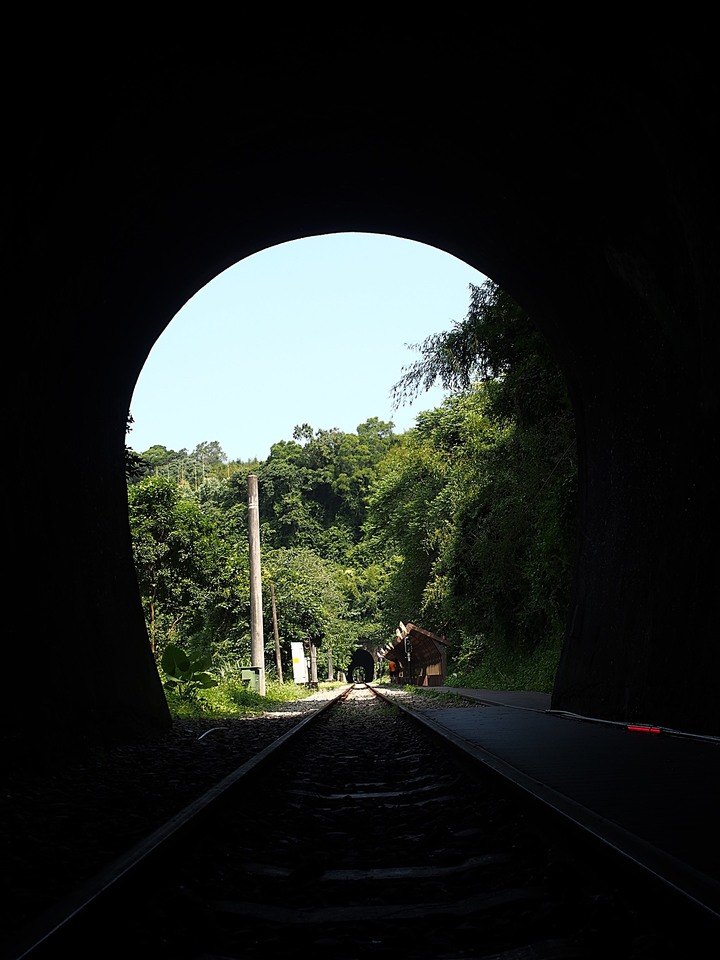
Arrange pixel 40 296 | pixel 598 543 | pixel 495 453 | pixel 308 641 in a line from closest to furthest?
pixel 40 296, pixel 598 543, pixel 495 453, pixel 308 641

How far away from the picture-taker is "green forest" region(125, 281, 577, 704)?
49.3ft

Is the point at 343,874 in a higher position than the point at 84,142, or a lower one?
lower

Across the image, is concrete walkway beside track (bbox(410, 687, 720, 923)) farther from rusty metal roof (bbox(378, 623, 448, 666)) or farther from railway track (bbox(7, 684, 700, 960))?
rusty metal roof (bbox(378, 623, 448, 666))

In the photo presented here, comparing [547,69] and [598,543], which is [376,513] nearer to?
[598,543]

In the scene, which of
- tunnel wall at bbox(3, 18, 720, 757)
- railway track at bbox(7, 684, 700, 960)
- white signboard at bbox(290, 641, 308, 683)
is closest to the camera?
railway track at bbox(7, 684, 700, 960)

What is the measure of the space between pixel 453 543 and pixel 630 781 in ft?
69.5

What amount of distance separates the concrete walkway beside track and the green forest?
6258 mm

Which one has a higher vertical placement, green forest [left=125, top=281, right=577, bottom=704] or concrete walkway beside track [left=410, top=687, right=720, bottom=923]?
green forest [left=125, top=281, right=577, bottom=704]

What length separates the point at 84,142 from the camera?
5.70 meters

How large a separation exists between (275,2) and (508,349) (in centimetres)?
1122

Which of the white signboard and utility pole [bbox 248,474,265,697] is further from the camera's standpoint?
the white signboard

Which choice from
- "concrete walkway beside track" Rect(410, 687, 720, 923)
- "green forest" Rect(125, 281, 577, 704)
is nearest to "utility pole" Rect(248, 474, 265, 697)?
"green forest" Rect(125, 281, 577, 704)

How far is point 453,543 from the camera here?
25688mm

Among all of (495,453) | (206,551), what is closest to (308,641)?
(206,551)
